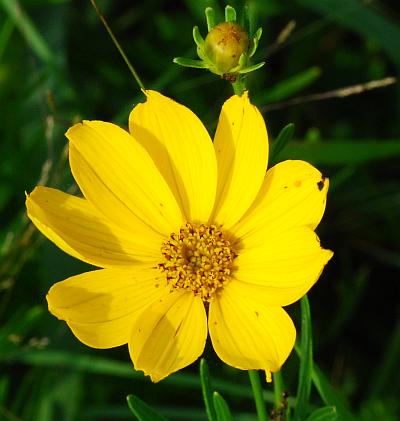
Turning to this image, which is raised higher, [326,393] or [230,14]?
[230,14]

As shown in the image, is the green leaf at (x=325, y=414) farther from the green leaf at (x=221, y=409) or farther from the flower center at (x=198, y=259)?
the flower center at (x=198, y=259)

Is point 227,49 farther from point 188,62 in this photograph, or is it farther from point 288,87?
point 288,87

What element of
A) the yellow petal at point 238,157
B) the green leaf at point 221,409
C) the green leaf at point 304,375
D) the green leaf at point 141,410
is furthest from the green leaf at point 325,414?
the yellow petal at point 238,157

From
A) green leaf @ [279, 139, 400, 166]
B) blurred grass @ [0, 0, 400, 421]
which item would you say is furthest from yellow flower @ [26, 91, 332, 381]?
green leaf @ [279, 139, 400, 166]

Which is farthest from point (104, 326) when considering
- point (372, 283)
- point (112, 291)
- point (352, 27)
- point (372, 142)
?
point (352, 27)

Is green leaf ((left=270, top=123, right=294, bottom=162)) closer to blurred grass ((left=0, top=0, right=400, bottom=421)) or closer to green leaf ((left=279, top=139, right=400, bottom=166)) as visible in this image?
blurred grass ((left=0, top=0, right=400, bottom=421))

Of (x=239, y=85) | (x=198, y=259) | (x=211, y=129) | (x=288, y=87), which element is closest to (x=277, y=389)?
(x=198, y=259)
